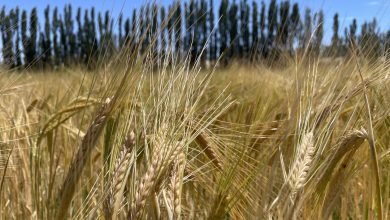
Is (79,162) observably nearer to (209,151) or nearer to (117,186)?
(117,186)

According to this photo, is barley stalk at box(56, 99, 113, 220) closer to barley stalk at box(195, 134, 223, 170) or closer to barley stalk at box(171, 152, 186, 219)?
barley stalk at box(171, 152, 186, 219)

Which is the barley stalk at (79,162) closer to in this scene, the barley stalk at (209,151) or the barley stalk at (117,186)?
the barley stalk at (117,186)

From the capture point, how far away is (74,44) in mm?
A: 25609

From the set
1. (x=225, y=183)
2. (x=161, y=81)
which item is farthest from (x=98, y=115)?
(x=225, y=183)

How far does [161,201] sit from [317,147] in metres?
0.28

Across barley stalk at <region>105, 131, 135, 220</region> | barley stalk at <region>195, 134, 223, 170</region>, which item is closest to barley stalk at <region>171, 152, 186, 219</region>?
barley stalk at <region>105, 131, 135, 220</region>

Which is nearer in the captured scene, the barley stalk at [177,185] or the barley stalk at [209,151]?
the barley stalk at [177,185]

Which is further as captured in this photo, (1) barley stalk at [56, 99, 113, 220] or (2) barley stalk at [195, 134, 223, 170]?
(2) barley stalk at [195, 134, 223, 170]

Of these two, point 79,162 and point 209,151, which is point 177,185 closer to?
point 79,162

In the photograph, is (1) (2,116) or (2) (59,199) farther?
(1) (2,116)

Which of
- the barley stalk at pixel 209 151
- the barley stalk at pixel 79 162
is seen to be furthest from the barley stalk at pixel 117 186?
the barley stalk at pixel 209 151

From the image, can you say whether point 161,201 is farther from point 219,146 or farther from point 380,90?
point 380,90

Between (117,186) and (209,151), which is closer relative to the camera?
(117,186)

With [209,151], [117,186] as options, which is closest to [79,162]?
[117,186]
